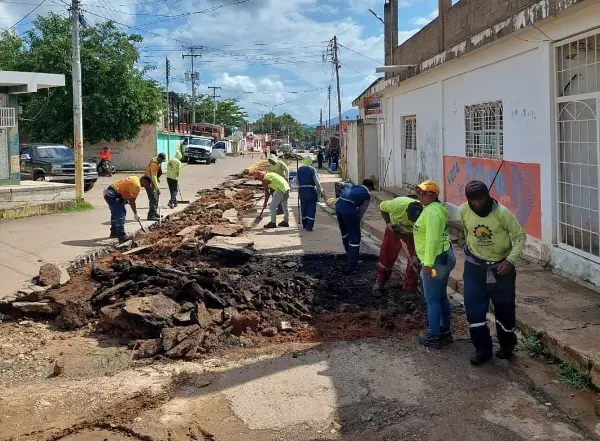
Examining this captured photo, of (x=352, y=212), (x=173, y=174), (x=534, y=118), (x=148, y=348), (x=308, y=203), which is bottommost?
(x=148, y=348)

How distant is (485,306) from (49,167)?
72.9ft

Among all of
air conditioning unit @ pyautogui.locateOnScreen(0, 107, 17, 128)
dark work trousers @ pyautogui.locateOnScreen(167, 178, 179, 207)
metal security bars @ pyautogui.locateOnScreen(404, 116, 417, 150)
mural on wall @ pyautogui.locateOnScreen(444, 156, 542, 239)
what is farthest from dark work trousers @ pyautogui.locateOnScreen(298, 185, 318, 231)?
air conditioning unit @ pyautogui.locateOnScreen(0, 107, 17, 128)

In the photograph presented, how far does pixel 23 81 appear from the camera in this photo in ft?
57.9

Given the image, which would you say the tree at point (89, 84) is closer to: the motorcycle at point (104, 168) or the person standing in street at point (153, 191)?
the motorcycle at point (104, 168)

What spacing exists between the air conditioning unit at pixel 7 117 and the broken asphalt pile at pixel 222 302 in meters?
10.0

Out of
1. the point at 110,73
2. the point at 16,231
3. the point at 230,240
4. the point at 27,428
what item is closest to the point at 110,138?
the point at 110,73

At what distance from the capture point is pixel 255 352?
575 cm

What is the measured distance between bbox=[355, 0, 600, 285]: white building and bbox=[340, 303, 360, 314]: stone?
271cm

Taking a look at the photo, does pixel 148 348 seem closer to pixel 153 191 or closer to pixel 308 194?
pixel 308 194

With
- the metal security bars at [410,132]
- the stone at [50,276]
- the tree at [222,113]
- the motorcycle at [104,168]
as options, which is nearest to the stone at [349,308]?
the stone at [50,276]

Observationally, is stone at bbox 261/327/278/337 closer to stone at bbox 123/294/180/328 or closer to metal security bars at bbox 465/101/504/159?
stone at bbox 123/294/180/328

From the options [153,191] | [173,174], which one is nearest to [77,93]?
[173,174]

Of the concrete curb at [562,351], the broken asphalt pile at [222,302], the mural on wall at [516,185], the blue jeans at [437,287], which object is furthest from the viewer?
the mural on wall at [516,185]

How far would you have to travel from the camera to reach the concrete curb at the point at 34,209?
15.5 metres
